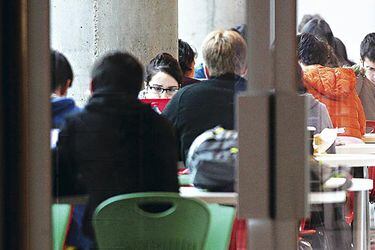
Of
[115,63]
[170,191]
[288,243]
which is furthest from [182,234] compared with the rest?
[115,63]

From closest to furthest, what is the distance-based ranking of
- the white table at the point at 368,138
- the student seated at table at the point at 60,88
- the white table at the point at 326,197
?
the white table at the point at 326,197
the student seated at table at the point at 60,88
the white table at the point at 368,138

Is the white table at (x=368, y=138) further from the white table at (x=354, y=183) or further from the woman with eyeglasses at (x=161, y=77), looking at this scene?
the woman with eyeglasses at (x=161, y=77)

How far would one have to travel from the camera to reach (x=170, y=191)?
2873mm

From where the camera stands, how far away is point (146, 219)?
2887mm

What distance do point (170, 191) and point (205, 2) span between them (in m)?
0.51

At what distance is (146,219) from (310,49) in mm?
633

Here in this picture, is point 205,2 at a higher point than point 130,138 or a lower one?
higher

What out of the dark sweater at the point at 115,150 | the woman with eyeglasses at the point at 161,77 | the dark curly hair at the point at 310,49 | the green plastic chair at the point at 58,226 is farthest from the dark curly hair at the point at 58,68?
the dark curly hair at the point at 310,49

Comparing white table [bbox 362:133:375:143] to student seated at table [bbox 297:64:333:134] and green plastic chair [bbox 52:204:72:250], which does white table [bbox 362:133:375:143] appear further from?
green plastic chair [bbox 52:204:72:250]

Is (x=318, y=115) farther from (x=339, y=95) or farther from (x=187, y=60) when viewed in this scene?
(x=187, y=60)

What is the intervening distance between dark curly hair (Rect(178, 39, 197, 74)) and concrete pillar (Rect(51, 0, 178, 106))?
0.05 feet

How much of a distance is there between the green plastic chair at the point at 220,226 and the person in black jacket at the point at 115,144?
13cm

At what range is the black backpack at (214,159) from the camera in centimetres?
280

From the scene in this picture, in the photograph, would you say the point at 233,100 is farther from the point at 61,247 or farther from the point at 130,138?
the point at 61,247
